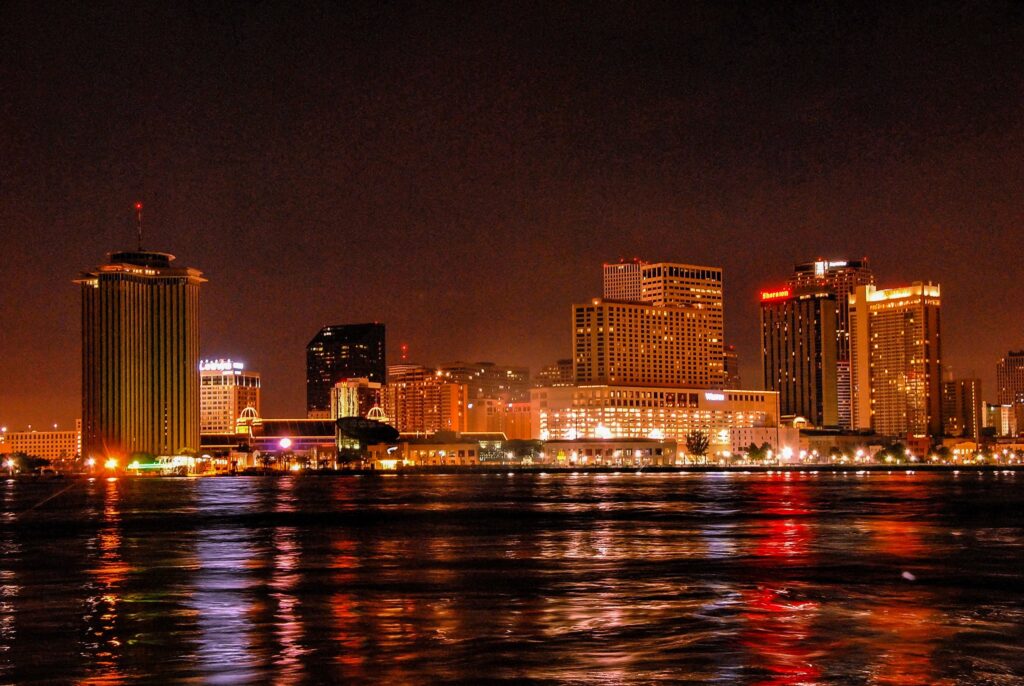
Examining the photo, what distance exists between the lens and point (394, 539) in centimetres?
6762

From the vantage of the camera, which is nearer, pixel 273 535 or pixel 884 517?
pixel 273 535

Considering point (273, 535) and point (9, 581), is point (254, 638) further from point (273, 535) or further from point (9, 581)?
point (273, 535)

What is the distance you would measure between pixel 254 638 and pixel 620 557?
24169 mm

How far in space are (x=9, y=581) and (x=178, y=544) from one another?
17.4 m

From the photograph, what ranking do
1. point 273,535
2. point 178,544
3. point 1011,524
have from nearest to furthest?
point 178,544 → point 273,535 → point 1011,524

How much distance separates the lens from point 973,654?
96.8 feet

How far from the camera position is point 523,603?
38906mm

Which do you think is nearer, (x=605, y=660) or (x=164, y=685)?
(x=164, y=685)

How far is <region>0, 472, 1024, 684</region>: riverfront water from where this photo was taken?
2845cm

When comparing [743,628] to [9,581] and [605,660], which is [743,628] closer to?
[605,660]

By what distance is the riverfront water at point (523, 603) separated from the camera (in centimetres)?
2845

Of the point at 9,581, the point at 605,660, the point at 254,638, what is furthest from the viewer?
the point at 9,581

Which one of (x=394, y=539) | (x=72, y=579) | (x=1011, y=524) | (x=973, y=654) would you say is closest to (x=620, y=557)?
(x=394, y=539)

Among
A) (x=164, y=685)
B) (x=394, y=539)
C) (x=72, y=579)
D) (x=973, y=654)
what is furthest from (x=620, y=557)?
(x=164, y=685)
